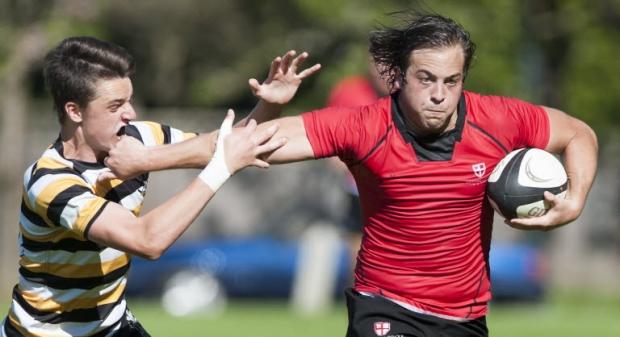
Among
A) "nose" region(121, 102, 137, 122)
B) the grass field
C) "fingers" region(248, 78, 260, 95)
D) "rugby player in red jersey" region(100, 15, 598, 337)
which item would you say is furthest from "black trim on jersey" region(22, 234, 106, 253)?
the grass field

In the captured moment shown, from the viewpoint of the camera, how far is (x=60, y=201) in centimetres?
526

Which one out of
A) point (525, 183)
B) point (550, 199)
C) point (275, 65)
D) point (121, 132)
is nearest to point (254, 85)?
point (275, 65)

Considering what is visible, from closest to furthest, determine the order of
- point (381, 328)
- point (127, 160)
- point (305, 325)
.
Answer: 1. point (127, 160)
2. point (381, 328)
3. point (305, 325)

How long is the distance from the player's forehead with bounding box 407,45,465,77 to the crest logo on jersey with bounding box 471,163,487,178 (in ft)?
1.37

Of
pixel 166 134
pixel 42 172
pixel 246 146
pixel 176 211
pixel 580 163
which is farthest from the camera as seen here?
pixel 166 134

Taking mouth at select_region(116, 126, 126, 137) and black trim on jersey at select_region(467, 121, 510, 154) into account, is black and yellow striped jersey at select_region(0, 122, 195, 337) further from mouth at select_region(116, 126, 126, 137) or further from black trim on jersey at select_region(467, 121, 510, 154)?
black trim on jersey at select_region(467, 121, 510, 154)

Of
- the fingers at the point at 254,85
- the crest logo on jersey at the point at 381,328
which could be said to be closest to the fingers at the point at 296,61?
the fingers at the point at 254,85

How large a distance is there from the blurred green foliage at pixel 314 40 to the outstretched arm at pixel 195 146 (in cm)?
987

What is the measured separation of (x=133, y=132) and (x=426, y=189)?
1.37 meters

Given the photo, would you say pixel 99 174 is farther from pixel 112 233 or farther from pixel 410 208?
pixel 410 208

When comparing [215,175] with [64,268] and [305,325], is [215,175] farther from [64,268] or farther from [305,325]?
[305,325]

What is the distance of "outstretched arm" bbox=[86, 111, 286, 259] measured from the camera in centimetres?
505

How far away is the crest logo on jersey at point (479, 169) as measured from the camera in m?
5.62

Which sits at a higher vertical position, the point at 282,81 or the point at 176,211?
the point at 282,81
